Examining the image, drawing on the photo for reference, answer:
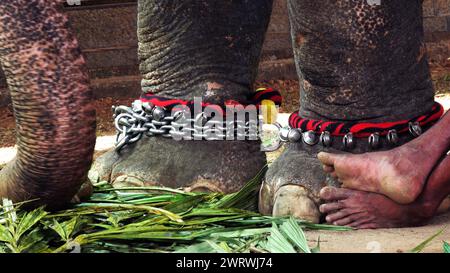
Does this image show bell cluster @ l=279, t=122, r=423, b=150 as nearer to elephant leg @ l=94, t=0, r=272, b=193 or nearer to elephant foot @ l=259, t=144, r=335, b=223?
elephant foot @ l=259, t=144, r=335, b=223

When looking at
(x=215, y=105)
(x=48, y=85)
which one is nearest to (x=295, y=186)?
(x=215, y=105)

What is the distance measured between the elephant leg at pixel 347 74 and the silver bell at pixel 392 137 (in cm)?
2

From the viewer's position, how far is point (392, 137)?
2.21m

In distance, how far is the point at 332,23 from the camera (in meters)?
2.21

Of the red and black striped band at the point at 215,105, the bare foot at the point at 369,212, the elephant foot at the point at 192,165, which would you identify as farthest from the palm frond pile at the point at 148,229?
the red and black striped band at the point at 215,105

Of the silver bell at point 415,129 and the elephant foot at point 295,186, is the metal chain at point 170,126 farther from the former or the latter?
the silver bell at point 415,129

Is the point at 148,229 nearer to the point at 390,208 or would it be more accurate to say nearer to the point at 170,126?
the point at 390,208

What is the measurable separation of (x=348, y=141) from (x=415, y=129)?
0.14 m

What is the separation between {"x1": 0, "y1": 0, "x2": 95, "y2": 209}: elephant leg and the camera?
5.06 feet

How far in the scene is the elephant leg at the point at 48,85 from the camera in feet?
5.06

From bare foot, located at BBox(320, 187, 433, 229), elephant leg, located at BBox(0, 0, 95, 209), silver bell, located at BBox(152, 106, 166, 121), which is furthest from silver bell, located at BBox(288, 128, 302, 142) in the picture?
elephant leg, located at BBox(0, 0, 95, 209)

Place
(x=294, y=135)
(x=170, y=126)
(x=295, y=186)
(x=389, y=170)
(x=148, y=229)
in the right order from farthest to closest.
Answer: (x=170, y=126) < (x=294, y=135) < (x=295, y=186) < (x=389, y=170) < (x=148, y=229)

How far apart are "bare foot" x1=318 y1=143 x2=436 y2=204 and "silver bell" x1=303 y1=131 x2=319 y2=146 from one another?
0.55 ft
